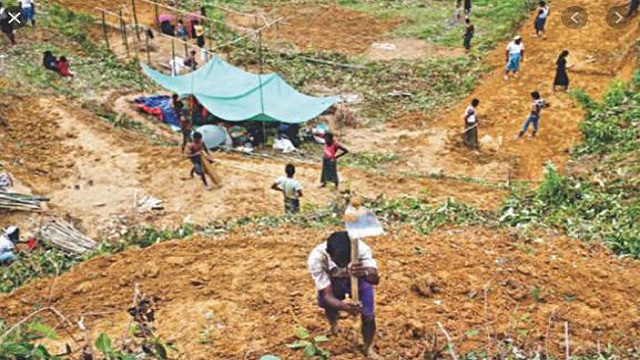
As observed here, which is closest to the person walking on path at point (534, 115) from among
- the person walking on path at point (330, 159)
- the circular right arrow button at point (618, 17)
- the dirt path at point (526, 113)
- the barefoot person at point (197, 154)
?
the dirt path at point (526, 113)

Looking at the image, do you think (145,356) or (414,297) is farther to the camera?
(414,297)

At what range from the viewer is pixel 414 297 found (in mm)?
6633

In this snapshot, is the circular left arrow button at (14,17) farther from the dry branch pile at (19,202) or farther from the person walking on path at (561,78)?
the person walking on path at (561,78)

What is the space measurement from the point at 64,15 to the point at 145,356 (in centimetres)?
1600

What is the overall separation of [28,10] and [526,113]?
465 inches

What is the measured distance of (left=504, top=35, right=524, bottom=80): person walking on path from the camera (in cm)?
1656

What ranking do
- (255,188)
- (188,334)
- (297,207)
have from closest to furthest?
(188,334)
(297,207)
(255,188)

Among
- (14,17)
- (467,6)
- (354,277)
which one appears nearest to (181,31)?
(14,17)

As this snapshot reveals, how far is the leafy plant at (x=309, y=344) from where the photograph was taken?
5.48 m

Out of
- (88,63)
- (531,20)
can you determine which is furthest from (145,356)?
(531,20)

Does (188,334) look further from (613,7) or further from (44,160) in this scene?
(613,7)

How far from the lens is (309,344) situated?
5.53m

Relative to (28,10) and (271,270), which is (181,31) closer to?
(28,10)

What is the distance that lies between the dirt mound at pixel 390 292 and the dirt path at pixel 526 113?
19.6 feet
